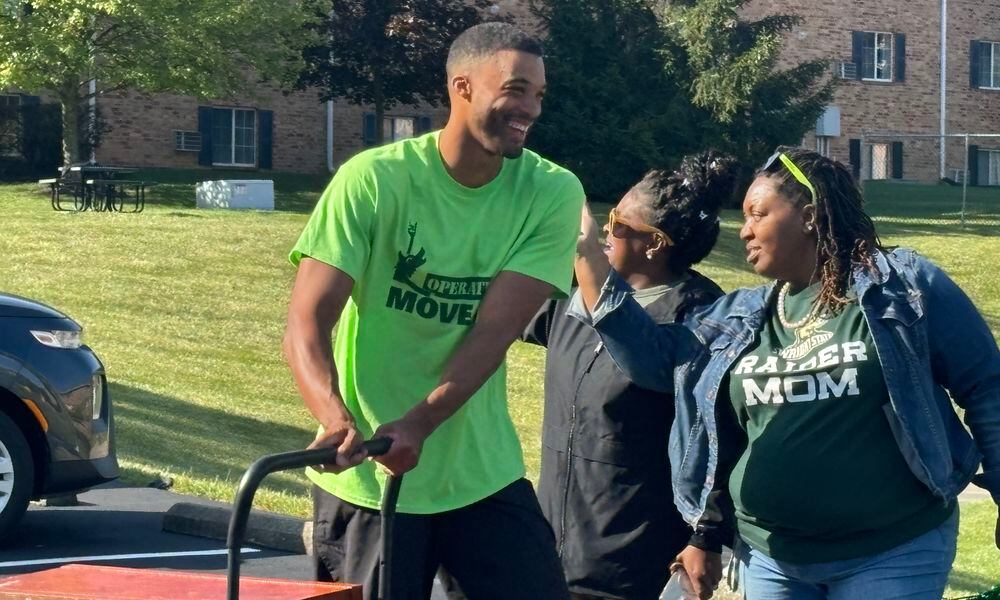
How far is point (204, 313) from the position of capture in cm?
1998

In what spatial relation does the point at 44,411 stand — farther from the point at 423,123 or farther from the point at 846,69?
the point at 846,69

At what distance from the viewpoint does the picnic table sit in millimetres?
29859

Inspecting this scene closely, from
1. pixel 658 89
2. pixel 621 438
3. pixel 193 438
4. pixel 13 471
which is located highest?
pixel 658 89

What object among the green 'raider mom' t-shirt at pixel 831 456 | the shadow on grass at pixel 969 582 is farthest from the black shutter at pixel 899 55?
the green 'raider mom' t-shirt at pixel 831 456

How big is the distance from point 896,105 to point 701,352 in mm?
47644

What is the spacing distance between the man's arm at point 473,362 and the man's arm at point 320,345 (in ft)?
0.42

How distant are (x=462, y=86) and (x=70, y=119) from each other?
31724 mm

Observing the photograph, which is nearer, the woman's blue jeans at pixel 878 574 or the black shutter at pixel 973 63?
the woman's blue jeans at pixel 878 574

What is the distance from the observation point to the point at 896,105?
50.1 m

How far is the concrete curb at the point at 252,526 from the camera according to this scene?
8617 millimetres

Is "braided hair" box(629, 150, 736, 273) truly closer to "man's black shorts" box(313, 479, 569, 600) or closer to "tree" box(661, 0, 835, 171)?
"man's black shorts" box(313, 479, 569, 600)

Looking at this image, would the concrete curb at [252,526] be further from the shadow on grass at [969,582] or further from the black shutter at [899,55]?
the black shutter at [899,55]

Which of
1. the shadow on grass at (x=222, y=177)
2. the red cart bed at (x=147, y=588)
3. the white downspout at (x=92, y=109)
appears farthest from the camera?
the white downspout at (x=92, y=109)

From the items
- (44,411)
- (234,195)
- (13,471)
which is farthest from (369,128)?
(13,471)
